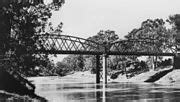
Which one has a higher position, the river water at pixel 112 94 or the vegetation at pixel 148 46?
the vegetation at pixel 148 46

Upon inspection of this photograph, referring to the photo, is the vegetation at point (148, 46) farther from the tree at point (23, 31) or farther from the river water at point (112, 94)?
the tree at point (23, 31)

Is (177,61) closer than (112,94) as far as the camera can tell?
No

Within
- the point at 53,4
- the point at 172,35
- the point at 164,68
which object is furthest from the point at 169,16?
the point at 53,4

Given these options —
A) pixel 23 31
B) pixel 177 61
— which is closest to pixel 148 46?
pixel 177 61

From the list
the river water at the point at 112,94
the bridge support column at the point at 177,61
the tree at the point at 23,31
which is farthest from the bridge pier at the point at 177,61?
the tree at the point at 23,31

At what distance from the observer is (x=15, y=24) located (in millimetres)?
24688

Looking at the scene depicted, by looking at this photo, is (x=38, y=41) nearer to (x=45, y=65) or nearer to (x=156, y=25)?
(x=45, y=65)

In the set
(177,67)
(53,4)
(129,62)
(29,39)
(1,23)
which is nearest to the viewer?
(1,23)

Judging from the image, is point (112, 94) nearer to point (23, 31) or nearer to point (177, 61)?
point (23, 31)

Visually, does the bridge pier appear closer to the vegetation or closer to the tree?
the vegetation

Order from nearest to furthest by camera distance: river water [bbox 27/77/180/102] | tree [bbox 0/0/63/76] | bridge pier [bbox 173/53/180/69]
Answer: tree [bbox 0/0/63/76], river water [bbox 27/77/180/102], bridge pier [bbox 173/53/180/69]

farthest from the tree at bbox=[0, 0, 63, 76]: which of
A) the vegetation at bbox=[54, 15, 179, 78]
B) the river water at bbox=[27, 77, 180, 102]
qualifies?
the vegetation at bbox=[54, 15, 179, 78]

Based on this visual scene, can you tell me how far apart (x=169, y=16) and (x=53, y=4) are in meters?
99.1

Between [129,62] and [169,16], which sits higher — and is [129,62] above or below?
below
